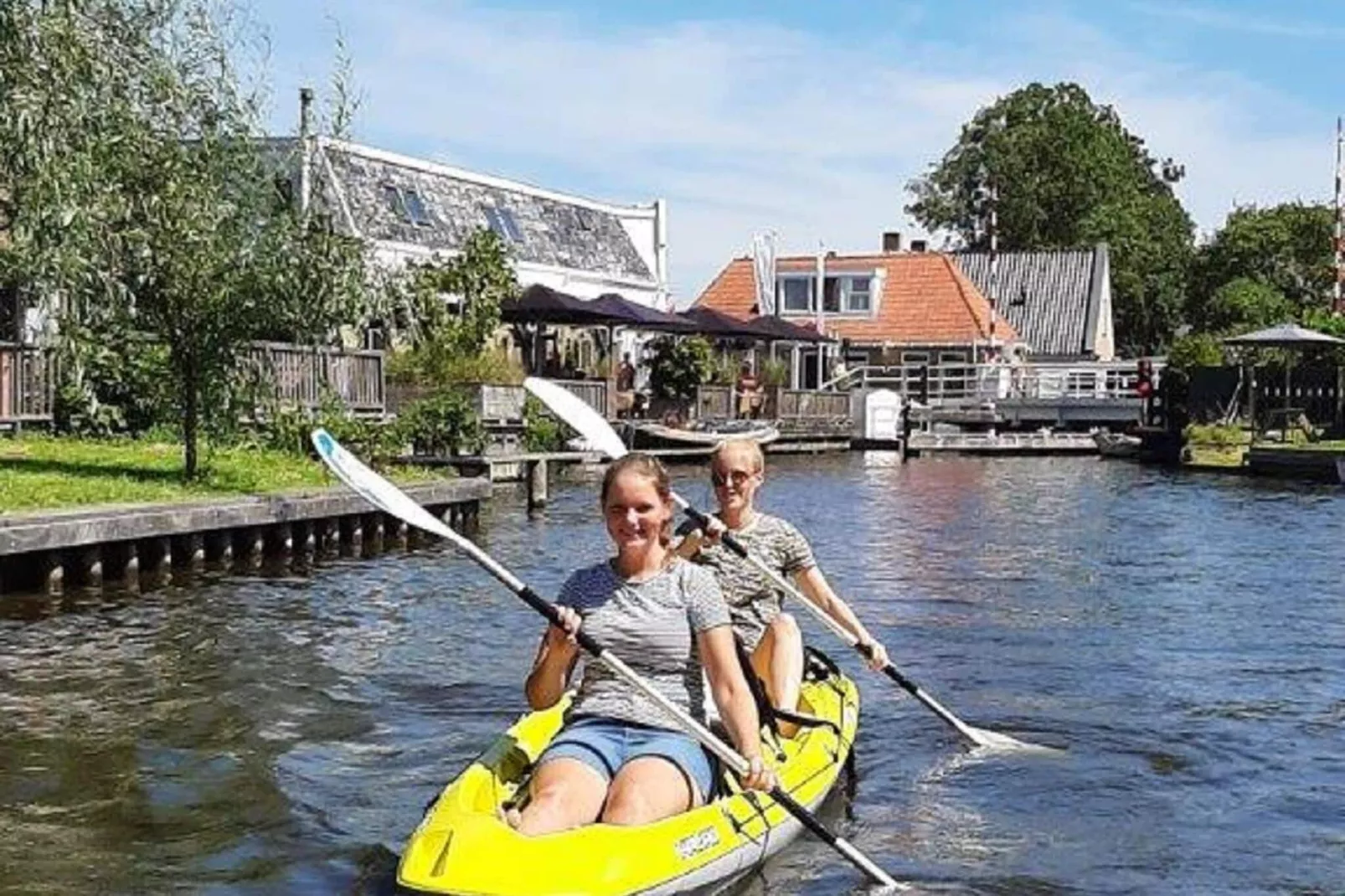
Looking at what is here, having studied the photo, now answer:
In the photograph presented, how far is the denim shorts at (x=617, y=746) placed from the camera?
722 centimetres

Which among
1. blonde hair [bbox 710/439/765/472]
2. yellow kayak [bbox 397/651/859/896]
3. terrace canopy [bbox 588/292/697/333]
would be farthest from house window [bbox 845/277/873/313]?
yellow kayak [bbox 397/651/859/896]

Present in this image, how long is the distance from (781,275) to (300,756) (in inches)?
2095

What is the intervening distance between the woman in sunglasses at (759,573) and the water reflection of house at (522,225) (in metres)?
22.3

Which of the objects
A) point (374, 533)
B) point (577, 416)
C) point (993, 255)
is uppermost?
point (993, 255)

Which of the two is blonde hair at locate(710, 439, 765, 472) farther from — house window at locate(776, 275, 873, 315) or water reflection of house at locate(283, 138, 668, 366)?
house window at locate(776, 275, 873, 315)

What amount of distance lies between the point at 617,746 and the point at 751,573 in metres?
2.29

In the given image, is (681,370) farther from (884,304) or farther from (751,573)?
(751,573)

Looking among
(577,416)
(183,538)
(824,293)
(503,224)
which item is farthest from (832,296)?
(577,416)

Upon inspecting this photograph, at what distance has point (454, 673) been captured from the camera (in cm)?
1347

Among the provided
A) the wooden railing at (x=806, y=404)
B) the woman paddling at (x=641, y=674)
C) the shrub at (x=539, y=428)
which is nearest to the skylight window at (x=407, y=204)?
the shrub at (x=539, y=428)

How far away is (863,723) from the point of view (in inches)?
466

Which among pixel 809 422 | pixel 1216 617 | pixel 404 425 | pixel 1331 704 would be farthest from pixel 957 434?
pixel 1331 704

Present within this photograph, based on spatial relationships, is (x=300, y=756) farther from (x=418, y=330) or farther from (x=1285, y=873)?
(x=418, y=330)

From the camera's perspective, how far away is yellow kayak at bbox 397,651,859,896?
6648 mm
